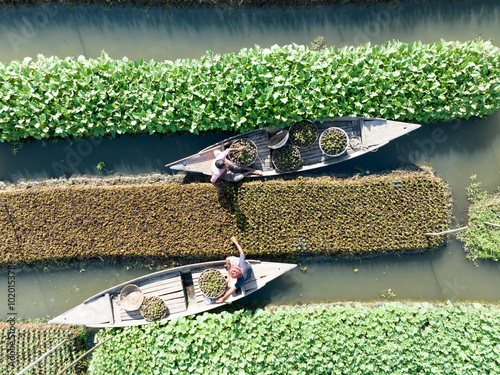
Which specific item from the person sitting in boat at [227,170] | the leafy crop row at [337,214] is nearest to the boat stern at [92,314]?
the leafy crop row at [337,214]

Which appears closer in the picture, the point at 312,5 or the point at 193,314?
the point at 193,314

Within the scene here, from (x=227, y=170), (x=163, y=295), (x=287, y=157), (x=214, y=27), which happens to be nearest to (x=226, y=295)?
(x=163, y=295)

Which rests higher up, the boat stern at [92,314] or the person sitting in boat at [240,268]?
the person sitting in boat at [240,268]

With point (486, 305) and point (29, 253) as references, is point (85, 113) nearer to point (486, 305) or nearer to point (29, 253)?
point (29, 253)

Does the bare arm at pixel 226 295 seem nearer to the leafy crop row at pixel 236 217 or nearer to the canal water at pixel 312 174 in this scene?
the leafy crop row at pixel 236 217

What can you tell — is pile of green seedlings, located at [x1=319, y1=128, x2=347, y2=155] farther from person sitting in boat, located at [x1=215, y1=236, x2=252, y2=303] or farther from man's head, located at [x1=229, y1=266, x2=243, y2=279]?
man's head, located at [x1=229, y1=266, x2=243, y2=279]

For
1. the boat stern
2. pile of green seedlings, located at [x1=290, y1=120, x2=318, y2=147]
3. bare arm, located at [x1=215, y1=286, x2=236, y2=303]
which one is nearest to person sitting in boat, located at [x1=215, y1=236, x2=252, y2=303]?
bare arm, located at [x1=215, y1=286, x2=236, y2=303]

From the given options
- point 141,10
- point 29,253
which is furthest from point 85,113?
point 29,253
